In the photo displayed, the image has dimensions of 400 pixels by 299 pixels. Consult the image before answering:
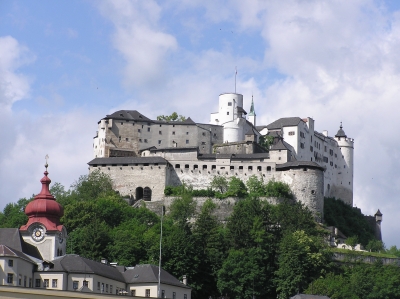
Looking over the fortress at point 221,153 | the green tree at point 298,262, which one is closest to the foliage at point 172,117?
the fortress at point 221,153

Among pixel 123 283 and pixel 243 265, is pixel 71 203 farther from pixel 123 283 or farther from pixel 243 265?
pixel 123 283

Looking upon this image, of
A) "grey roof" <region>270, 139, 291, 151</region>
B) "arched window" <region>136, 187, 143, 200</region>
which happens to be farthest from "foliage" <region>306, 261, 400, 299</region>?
"arched window" <region>136, 187, 143, 200</region>

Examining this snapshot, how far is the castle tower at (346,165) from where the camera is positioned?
132m

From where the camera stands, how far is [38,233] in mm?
75562

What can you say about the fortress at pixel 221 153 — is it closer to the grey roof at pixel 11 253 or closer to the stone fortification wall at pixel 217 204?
the stone fortification wall at pixel 217 204

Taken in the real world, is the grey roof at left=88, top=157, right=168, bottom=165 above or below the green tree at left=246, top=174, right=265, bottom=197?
above

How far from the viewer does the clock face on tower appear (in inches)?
2968

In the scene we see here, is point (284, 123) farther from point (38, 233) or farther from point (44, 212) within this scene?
point (38, 233)

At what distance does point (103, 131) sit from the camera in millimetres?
122562

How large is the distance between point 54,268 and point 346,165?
72587 mm

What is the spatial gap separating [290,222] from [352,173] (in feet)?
122

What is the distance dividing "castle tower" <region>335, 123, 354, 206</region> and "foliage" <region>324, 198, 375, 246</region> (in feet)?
10.6

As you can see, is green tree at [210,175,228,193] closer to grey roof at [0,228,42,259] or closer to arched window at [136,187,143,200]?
arched window at [136,187,143,200]

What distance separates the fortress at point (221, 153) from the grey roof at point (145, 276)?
36520mm
